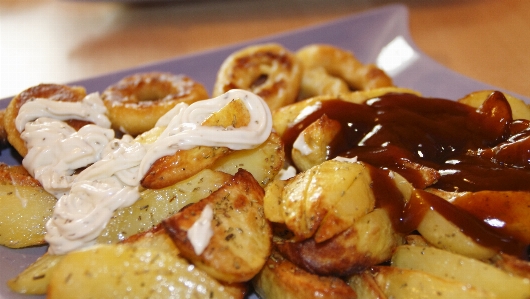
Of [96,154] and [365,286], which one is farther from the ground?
[96,154]

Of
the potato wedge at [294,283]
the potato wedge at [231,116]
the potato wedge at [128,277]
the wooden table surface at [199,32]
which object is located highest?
the potato wedge at [231,116]

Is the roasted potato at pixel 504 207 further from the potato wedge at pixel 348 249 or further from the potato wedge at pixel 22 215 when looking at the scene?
the potato wedge at pixel 22 215

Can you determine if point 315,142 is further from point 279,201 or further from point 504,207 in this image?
point 504,207

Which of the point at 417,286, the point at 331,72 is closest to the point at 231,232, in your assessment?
the point at 417,286

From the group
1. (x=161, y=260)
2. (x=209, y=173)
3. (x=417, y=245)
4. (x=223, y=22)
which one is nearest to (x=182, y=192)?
(x=209, y=173)

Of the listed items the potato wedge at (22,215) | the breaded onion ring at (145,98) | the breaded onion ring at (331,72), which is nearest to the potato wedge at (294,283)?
the potato wedge at (22,215)

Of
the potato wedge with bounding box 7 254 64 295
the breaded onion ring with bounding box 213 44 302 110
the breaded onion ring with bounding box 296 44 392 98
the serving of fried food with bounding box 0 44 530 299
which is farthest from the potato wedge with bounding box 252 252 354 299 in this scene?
the breaded onion ring with bounding box 296 44 392 98
